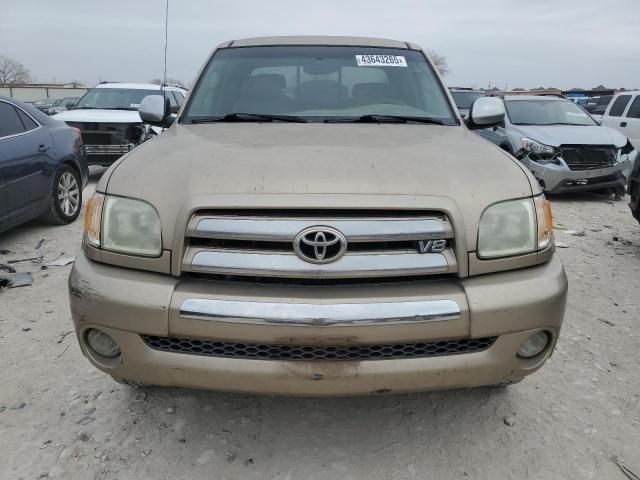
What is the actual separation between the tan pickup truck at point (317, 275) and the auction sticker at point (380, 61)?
4.65 feet

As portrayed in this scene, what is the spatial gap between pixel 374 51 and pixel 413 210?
195 centimetres

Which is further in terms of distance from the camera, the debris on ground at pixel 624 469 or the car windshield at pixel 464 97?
the car windshield at pixel 464 97

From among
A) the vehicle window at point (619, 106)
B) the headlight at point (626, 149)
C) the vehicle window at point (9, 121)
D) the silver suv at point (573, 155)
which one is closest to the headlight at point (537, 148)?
the silver suv at point (573, 155)

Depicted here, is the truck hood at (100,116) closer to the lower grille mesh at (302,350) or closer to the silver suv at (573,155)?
the silver suv at (573,155)

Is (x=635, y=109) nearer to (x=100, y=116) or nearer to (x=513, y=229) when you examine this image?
(x=100, y=116)

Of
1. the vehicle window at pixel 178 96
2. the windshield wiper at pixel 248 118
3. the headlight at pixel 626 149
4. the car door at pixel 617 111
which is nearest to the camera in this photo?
the windshield wiper at pixel 248 118

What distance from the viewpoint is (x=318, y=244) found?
6.12 ft

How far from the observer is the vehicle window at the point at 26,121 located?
548 cm

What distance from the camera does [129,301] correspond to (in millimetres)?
1912

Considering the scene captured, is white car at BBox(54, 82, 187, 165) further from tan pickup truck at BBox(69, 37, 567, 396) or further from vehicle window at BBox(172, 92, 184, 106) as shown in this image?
tan pickup truck at BBox(69, 37, 567, 396)

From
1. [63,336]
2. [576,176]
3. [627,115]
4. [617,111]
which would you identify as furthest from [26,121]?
[617,111]

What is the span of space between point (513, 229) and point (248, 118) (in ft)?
5.53

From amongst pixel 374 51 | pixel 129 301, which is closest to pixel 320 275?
pixel 129 301

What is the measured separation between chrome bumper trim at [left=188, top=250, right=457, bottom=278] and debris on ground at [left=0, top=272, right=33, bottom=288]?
121 inches
